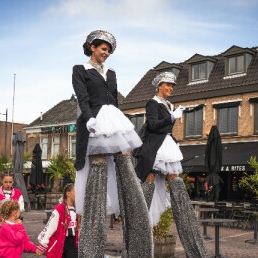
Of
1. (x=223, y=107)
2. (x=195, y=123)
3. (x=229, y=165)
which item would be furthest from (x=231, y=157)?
(x=195, y=123)

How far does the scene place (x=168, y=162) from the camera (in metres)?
5.11

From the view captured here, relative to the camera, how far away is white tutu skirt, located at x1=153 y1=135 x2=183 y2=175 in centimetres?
506

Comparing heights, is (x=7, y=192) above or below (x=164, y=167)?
below

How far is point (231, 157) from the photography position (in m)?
22.4

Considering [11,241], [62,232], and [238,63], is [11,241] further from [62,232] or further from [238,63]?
[238,63]

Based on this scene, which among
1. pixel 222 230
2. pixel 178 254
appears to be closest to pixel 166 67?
pixel 222 230

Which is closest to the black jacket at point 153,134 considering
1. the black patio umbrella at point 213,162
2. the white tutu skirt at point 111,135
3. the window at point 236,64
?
the white tutu skirt at point 111,135

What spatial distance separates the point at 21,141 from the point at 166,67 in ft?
41.8

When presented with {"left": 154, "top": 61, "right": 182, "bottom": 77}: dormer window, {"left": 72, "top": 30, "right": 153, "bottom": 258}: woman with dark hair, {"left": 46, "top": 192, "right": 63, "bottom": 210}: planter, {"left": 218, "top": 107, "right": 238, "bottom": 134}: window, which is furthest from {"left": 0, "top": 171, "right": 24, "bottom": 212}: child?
{"left": 154, "top": 61, "right": 182, "bottom": 77}: dormer window

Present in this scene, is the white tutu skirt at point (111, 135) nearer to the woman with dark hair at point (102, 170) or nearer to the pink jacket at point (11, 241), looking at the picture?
the woman with dark hair at point (102, 170)

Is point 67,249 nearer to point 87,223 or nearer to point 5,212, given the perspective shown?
point 5,212

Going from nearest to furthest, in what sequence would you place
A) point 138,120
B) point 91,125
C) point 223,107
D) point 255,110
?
point 91,125 → point 255,110 → point 223,107 → point 138,120

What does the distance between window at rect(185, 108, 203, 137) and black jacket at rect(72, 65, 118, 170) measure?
22348mm

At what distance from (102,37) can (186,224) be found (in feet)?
6.70
